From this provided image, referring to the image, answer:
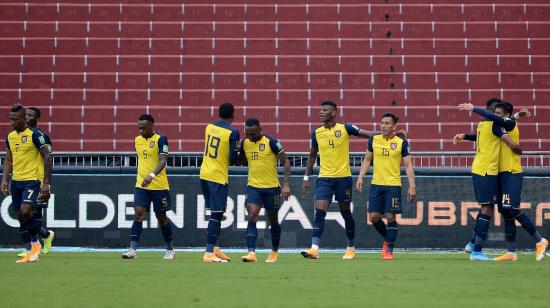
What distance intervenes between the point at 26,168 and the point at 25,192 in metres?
0.33

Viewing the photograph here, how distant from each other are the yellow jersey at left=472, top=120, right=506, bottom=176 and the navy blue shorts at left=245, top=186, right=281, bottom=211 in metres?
A: 2.66

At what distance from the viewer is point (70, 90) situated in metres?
22.4

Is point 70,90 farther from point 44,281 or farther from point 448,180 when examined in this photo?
point 44,281

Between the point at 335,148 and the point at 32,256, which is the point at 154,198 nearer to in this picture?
the point at 32,256

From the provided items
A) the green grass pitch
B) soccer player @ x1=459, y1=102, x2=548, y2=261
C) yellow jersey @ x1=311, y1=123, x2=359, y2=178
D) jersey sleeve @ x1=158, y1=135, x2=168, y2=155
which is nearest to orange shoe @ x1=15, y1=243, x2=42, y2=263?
the green grass pitch

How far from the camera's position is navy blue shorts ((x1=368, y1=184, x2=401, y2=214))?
46.5 feet

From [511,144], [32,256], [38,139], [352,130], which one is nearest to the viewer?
[511,144]

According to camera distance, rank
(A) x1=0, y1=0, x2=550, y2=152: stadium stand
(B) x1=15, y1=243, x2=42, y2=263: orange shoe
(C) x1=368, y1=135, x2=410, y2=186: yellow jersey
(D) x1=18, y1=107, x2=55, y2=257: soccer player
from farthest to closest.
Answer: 1. (A) x1=0, y1=0, x2=550, y2=152: stadium stand
2. (C) x1=368, y1=135, x2=410, y2=186: yellow jersey
3. (D) x1=18, y1=107, x2=55, y2=257: soccer player
4. (B) x1=15, y1=243, x2=42, y2=263: orange shoe

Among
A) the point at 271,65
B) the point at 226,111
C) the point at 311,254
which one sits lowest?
the point at 311,254

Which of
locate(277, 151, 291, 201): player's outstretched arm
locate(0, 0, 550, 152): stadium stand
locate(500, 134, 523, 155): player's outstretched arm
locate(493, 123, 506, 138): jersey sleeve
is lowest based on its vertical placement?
locate(277, 151, 291, 201): player's outstretched arm

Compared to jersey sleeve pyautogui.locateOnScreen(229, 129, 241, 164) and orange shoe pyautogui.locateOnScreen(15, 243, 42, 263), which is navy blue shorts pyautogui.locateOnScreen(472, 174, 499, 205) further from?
orange shoe pyautogui.locateOnScreen(15, 243, 42, 263)

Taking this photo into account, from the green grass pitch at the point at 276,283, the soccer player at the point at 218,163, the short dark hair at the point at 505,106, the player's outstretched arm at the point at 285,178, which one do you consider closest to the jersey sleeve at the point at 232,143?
the soccer player at the point at 218,163

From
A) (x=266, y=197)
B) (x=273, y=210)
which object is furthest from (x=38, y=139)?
(x=273, y=210)

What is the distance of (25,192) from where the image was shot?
44.3ft
